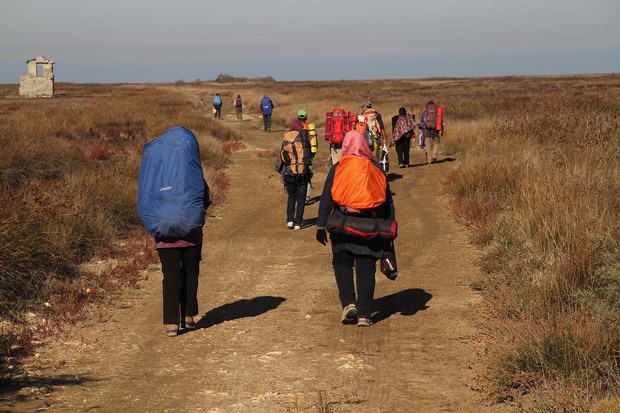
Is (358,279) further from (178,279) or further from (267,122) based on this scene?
(267,122)

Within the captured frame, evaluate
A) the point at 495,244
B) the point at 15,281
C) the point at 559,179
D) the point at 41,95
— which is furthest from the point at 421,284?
the point at 41,95

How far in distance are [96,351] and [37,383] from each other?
2.95ft

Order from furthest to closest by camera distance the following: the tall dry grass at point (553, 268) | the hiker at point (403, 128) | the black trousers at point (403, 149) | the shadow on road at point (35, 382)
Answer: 1. the black trousers at point (403, 149)
2. the hiker at point (403, 128)
3. the shadow on road at point (35, 382)
4. the tall dry grass at point (553, 268)

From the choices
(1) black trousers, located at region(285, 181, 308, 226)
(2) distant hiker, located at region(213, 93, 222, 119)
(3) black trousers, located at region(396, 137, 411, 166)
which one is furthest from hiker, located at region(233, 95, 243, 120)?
(1) black trousers, located at region(285, 181, 308, 226)

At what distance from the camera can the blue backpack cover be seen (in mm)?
6922

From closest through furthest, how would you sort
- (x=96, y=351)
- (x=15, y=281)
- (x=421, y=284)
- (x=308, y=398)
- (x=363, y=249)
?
(x=308, y=398) → (x=96, y=351) → (x=363, y=249) → (x=15, y=281) → (x=421, y=284)

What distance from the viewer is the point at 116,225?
12.1 m

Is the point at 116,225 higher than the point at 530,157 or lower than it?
lower

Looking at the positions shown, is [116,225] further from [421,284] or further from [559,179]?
[559,179]

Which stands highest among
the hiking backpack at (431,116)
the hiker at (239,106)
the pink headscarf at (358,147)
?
the hiker at (239,106)

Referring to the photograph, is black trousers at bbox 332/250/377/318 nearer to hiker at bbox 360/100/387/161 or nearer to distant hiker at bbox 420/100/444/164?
hiker at bbox 360/100/387/161

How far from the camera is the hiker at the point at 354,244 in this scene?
293 inches

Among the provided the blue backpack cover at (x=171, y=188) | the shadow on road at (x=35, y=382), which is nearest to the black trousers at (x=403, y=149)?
the blue backpack cover at (x=171, y=188)

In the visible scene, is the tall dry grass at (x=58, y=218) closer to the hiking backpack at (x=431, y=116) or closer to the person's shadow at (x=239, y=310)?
the person's shadow at (x=239, y=310)
